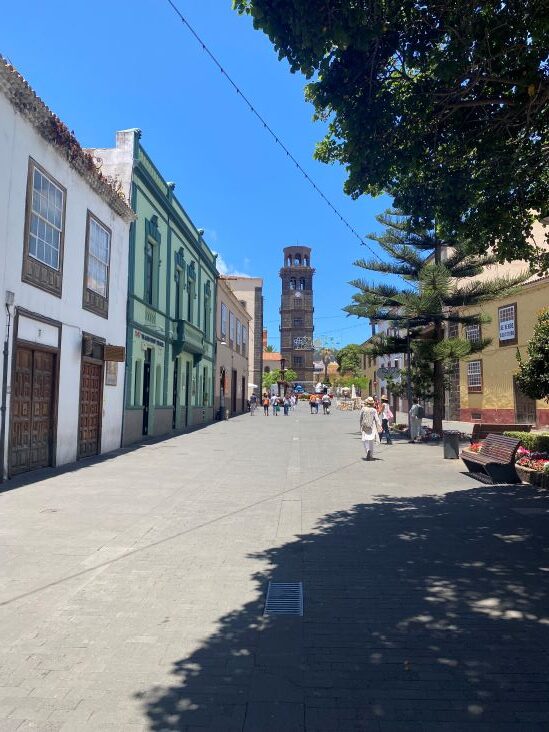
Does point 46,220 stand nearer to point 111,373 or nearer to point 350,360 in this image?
point 111,373

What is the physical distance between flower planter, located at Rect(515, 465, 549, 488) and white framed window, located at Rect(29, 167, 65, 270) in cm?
997

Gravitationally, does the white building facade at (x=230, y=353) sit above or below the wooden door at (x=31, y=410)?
above

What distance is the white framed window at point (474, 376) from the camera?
101ft

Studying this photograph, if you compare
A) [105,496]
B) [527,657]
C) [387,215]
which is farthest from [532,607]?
[387,215]

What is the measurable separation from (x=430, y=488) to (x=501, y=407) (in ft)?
68.4

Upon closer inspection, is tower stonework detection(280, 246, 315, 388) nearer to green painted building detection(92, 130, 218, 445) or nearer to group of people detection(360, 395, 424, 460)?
green painted building detection(92, 130, 218, 445)

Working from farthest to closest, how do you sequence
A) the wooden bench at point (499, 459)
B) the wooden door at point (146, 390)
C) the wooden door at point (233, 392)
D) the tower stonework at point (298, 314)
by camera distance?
1. the tower stonework at point (298, 314)
2. the wooden door at point (233, 392)
3. the wooden door at point (146, 390)
4. the wooden bench at point (499, 459)

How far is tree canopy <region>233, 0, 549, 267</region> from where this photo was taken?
19.2ft

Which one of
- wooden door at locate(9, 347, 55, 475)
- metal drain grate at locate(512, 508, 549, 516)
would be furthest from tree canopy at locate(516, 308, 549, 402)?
wooden door at locate(9, 347, 55, 475)

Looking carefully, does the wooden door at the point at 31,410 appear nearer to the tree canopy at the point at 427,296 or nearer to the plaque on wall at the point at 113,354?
the plaque on wall at the point at 113,354

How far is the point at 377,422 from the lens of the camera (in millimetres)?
15969

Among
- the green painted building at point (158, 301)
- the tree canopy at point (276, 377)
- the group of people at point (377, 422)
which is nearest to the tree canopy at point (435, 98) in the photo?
the group of people at point (377, 422)

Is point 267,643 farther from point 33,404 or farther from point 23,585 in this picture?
point 33,404

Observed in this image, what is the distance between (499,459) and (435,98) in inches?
257
